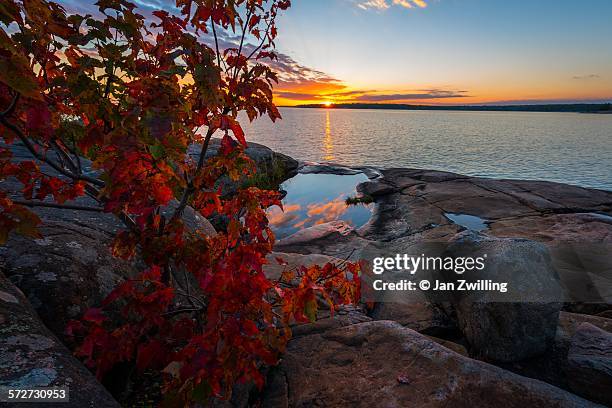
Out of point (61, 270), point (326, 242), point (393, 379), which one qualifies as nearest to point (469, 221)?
point (326, 242)

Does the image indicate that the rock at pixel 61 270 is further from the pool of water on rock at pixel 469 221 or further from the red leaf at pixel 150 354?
the pool of water on rock at pixel 469 221

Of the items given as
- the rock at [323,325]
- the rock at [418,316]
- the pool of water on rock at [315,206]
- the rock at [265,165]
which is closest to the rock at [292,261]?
the rock at [418,316]

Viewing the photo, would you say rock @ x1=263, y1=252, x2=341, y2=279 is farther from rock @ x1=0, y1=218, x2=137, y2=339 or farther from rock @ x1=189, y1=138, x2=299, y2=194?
rock @ x1=189, y1=138, x2=299, y2=194

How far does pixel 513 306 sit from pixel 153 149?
5.15 metres

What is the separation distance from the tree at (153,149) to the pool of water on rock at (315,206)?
10228 mm

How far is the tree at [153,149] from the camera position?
2004 millimetres

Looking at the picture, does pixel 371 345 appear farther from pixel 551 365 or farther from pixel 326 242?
pixel 326 242

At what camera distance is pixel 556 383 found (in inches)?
173

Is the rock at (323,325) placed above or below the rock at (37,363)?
below

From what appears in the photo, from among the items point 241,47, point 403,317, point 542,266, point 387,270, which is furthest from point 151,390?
point 387,270

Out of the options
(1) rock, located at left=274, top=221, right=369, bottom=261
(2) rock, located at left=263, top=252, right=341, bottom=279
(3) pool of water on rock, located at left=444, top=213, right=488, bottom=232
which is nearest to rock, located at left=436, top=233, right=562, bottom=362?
(2) rock, located at left=263, top=252, right=341, bottom=279

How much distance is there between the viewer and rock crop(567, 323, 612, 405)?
3.71 m

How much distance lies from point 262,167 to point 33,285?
1768 cm

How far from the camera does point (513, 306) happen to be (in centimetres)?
480
